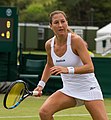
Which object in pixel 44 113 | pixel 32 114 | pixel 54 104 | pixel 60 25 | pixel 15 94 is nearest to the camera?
pixel 60 25

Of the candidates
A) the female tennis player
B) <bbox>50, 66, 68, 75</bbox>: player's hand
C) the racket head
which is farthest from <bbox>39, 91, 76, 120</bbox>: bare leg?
<bbox>50, 66, 68, 75</bbox>: player's hand

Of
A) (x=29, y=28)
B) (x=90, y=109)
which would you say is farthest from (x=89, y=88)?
(x=29, y=28)

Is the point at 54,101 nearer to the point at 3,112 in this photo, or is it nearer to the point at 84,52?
the point at 84,52

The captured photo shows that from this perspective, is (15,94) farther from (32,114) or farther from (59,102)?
(32,114)

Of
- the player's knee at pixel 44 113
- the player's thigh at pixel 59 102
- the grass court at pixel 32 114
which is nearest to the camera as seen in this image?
the player's knee at pixel 44 113

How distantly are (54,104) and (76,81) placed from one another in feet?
1.34

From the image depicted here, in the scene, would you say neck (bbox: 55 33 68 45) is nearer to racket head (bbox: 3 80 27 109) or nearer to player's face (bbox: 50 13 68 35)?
player's face (bbox: 50 13 68 35)

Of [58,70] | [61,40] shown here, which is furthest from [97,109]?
[61,40]

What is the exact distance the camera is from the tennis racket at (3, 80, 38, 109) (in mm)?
7281

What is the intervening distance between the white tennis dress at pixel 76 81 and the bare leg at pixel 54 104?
96 millimetres

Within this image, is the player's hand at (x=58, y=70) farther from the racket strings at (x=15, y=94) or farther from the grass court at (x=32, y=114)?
the grass court at (x=32, y=114)

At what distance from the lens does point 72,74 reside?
7070 mm

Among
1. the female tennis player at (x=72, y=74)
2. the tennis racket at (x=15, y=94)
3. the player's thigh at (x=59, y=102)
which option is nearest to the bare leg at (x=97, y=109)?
the female tennis player at (x=72, y=74)

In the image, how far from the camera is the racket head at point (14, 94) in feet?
23.9
